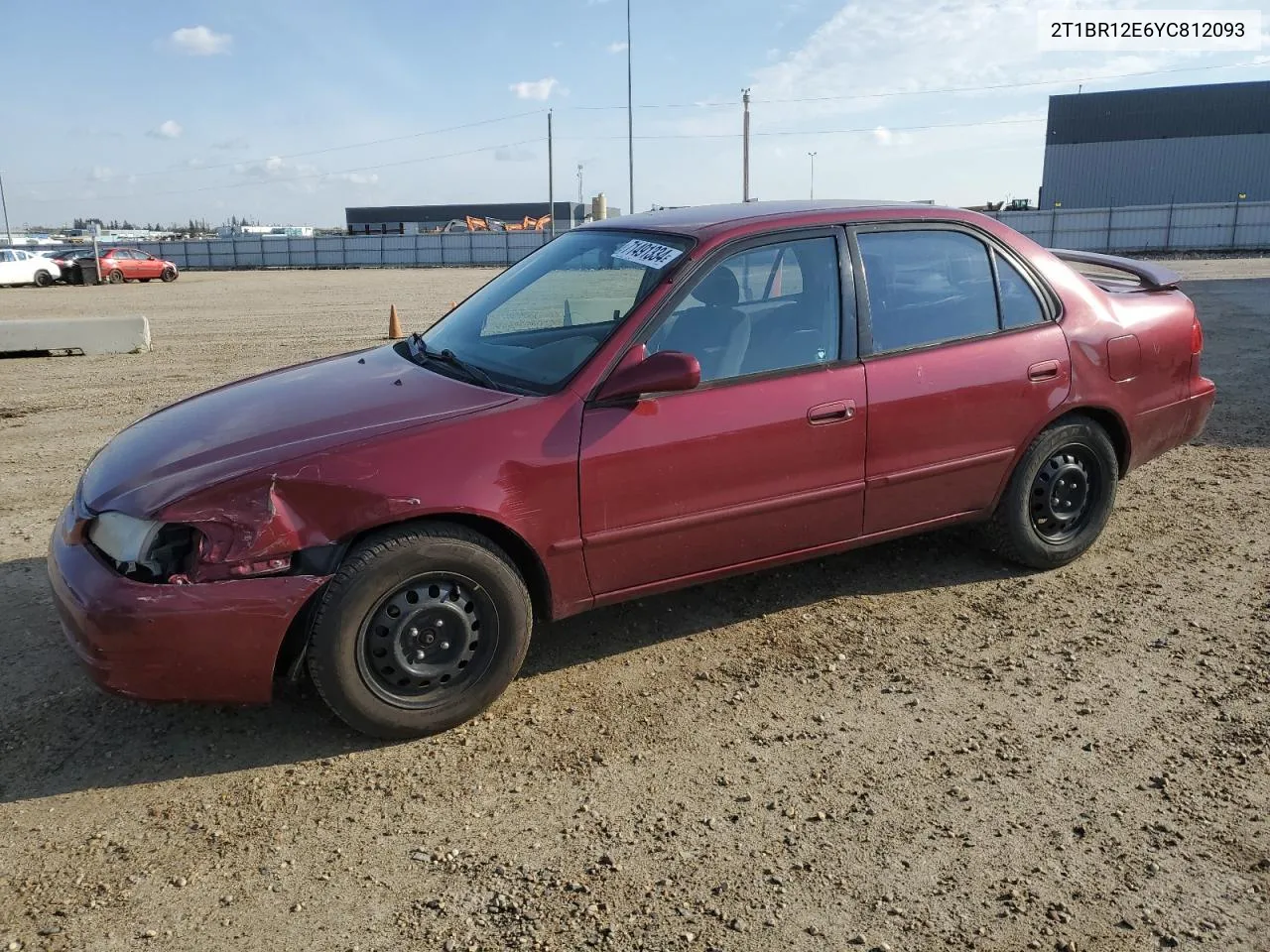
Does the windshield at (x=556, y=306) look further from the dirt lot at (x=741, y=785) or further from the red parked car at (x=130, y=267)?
the red parked car at (x=130, y=267)

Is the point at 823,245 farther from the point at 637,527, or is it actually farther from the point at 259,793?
the point at 259,793

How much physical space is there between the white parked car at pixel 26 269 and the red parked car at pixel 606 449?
31.8 meters

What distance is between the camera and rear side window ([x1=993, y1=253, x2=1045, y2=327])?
14.2 ft

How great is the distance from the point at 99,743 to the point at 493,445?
65.6 inches

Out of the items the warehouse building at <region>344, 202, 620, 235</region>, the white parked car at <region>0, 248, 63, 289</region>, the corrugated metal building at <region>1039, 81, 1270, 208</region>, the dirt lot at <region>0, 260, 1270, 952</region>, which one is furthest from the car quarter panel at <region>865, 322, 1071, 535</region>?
the warehouse building at <region>344, 202, 620, 235</region>

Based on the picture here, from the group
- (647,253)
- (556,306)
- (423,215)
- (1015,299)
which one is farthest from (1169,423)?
(423,215)

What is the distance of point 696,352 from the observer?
363cm

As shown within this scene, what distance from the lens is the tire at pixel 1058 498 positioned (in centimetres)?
439

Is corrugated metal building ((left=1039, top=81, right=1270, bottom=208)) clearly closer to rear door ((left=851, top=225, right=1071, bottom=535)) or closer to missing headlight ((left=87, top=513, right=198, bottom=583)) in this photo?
rear door ((left=851, top=225, right=1071, bottom=535))

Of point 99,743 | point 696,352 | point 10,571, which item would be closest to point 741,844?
point 696,352

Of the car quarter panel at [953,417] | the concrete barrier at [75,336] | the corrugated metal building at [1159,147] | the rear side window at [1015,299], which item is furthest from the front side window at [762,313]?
the corrugated metal building at [1159,147]

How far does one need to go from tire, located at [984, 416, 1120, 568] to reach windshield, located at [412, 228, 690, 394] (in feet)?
6.30

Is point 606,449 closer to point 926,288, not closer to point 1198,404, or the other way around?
point 926,288

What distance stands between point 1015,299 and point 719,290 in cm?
150
